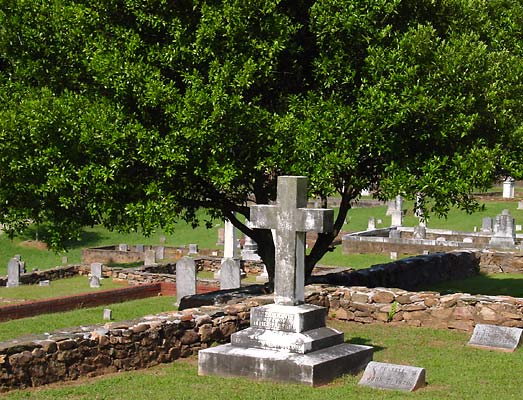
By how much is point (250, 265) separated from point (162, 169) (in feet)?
46.0

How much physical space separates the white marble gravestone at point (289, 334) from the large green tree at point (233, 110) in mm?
3728

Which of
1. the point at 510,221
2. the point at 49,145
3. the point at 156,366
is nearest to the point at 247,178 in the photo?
the point at 49,145

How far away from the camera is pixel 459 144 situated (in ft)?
61.7

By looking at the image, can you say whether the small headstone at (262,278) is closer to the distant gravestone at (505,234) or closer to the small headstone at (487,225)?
the distant gravestone at (505,234)

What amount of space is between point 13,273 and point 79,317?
8990 millimetres

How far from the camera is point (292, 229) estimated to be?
1356 centimetres

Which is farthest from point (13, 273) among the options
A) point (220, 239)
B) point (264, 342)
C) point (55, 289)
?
point (264, 342)

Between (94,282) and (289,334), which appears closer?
(289,334)

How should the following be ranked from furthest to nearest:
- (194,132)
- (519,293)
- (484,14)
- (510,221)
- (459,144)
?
(510,221)
(519,293)
(484,14)
(459,144)
(194,132)

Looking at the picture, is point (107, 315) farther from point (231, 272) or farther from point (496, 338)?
point (496, 338)

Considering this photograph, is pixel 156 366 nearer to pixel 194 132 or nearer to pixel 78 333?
pixel 78 333

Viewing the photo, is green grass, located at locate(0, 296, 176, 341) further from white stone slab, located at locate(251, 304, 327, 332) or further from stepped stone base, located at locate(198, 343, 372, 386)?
white stone slab, located at locate(251, 304, 327, 332)

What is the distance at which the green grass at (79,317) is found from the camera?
20.6 meters

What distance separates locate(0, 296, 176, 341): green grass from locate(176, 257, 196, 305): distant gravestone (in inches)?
18.0
